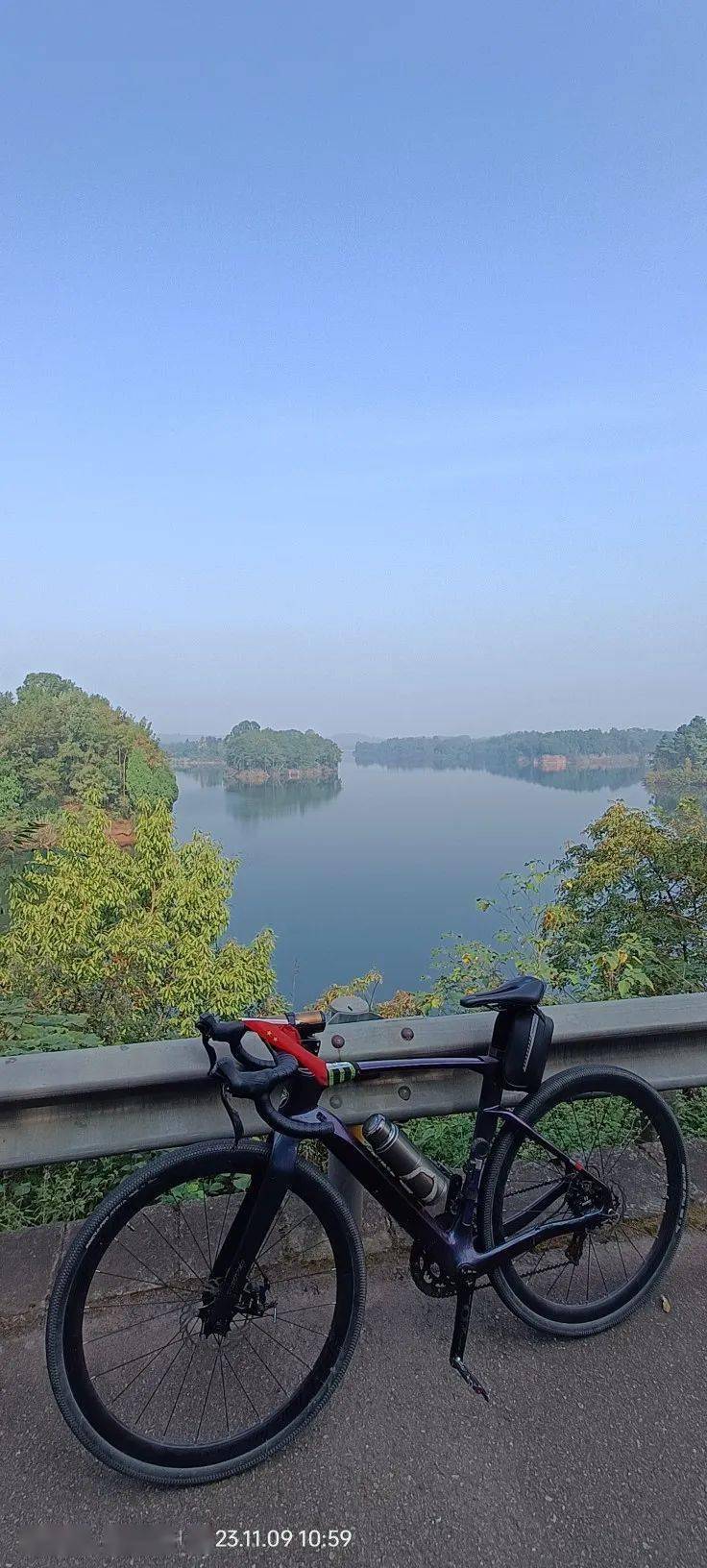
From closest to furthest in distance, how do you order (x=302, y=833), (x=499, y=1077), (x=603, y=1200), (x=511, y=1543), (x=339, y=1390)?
(x=511, y=1543), (x=339, y=1390), (x=499, y=1077), (x=603, y=1200), (x=302, y=833)

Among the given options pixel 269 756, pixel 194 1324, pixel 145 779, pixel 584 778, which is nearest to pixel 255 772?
pixel 269 756

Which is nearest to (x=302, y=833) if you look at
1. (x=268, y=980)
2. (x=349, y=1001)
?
(x=268, y=980)

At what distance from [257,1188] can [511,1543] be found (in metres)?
0.78

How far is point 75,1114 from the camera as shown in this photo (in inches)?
78.6

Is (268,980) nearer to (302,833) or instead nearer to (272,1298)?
(272,1298)

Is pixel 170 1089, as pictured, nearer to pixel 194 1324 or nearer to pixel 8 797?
pixel 194 1324

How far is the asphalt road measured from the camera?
145 centimetres

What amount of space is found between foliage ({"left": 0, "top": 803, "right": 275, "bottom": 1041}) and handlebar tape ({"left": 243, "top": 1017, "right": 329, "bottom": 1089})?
20616 millimetres

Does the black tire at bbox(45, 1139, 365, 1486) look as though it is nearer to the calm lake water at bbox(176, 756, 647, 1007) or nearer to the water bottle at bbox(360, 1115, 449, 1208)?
the water bottle at bbox(360, 1115, 449, 1208)

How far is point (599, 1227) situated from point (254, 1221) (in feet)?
3.57

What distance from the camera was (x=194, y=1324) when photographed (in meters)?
1.85

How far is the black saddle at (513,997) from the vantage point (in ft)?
6.17

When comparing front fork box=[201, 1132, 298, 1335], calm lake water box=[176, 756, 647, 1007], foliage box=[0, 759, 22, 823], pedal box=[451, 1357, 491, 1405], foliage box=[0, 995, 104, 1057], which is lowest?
calm lake water box=[176, 756, 647, 1007]

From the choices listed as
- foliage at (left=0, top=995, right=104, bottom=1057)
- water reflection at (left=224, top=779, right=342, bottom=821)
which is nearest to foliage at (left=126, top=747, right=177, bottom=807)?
water reflection at (left=224, top=779, right=342, bottom=821)
